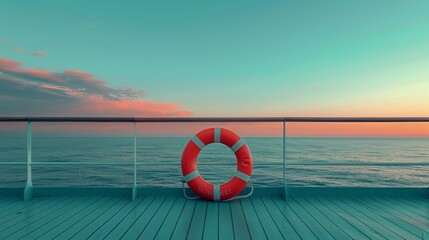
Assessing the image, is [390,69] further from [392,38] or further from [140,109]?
[140,109]

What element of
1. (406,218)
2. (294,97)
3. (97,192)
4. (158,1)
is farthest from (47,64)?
(406,218)

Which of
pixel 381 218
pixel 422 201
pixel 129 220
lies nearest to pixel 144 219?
pixel 129 220

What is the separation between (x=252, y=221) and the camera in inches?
64.1

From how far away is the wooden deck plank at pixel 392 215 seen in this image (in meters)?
1.50

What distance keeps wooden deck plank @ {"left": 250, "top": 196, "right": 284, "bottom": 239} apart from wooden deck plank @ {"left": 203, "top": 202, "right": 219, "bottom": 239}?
0.30 meters

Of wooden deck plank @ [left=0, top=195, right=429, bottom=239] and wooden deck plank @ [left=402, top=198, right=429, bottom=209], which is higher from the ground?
wooden deck plank @ [left=0, top=195, right=429, bottom=239]

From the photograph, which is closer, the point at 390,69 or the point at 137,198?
the point at 137,198

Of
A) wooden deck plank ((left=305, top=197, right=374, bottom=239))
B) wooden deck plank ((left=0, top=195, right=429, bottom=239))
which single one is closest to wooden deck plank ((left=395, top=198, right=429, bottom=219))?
wooden deck plank ((left=0, top=195, right=429, bottom=239))

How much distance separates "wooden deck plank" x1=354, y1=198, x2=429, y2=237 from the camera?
1.50 meters

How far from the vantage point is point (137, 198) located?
2.17 m

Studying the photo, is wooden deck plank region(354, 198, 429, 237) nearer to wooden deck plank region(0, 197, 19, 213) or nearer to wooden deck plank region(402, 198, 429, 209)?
wooden deck plank region(402, 198, 429, 209)

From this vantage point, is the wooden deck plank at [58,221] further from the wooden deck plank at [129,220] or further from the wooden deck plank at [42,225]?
the wooden deck plank at [129,220]

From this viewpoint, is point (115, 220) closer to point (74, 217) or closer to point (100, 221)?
point (100, 221)

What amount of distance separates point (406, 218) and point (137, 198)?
206cm
